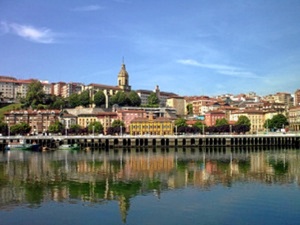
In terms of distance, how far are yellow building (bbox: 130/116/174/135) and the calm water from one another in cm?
5980

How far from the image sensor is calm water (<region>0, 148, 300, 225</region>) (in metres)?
23.2

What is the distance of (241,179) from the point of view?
118 ft

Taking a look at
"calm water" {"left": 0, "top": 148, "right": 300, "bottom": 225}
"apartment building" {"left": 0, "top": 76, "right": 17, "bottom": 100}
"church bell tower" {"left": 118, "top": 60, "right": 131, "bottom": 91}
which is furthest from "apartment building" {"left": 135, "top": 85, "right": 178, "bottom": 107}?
"calm water" {"left": 0, "top": 148, "right": 300, "bottom": 225}

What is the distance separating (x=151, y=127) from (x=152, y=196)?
7615 centimetres

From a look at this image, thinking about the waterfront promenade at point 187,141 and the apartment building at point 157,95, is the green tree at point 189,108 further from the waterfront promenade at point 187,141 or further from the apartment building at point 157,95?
the waterfront promenade at point 187,141

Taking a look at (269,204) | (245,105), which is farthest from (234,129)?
(269,204)

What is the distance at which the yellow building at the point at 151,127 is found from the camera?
104688 millimetres

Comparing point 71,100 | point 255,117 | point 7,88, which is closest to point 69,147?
point 71,100

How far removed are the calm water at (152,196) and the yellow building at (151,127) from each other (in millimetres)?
59801

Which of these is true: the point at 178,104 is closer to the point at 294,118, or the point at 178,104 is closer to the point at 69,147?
the point at 294,118

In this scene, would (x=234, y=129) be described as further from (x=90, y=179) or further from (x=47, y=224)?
(x=47, y=224)

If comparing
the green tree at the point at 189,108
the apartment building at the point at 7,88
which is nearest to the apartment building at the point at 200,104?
the green tree at the point at 189,108

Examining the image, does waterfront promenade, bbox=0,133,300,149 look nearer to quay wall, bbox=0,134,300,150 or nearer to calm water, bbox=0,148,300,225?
quay wall, bbox=0,134,300,150

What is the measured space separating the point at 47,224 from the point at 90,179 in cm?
1524
